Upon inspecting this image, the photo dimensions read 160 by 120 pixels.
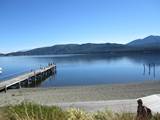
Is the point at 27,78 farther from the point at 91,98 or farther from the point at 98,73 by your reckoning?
the point at 91,98

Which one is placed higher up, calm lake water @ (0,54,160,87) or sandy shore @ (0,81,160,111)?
sandy shore @ (0,81,160,111)

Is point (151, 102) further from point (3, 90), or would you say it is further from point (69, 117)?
point (3, 90)

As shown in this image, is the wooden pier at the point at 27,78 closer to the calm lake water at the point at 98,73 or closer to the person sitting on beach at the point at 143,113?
the calm lake water at the point at 98,73

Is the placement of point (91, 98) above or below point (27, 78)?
above

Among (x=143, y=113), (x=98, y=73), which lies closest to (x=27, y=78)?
(x=98, y=73)

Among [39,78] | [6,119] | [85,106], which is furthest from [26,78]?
[6,119]

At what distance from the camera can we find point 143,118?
6.02 metres

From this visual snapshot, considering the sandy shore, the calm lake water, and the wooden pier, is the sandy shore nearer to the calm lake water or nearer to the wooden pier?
the wooden pier

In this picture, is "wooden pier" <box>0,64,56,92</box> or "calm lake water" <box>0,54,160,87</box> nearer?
"wooden pier" <box>0,64,56,92</box>

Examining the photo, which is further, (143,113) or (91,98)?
(91,98)

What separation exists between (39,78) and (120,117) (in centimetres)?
4913

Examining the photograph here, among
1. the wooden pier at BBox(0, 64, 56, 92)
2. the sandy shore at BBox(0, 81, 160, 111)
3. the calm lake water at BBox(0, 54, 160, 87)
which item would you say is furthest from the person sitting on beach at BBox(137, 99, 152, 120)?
the calm lake water at BBox(0, 54, 160, 87)

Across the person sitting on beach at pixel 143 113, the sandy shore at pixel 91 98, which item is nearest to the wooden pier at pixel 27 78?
the sandy shore at pixel 91 98

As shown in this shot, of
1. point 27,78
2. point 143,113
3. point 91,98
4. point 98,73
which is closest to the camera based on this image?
point 143,113
